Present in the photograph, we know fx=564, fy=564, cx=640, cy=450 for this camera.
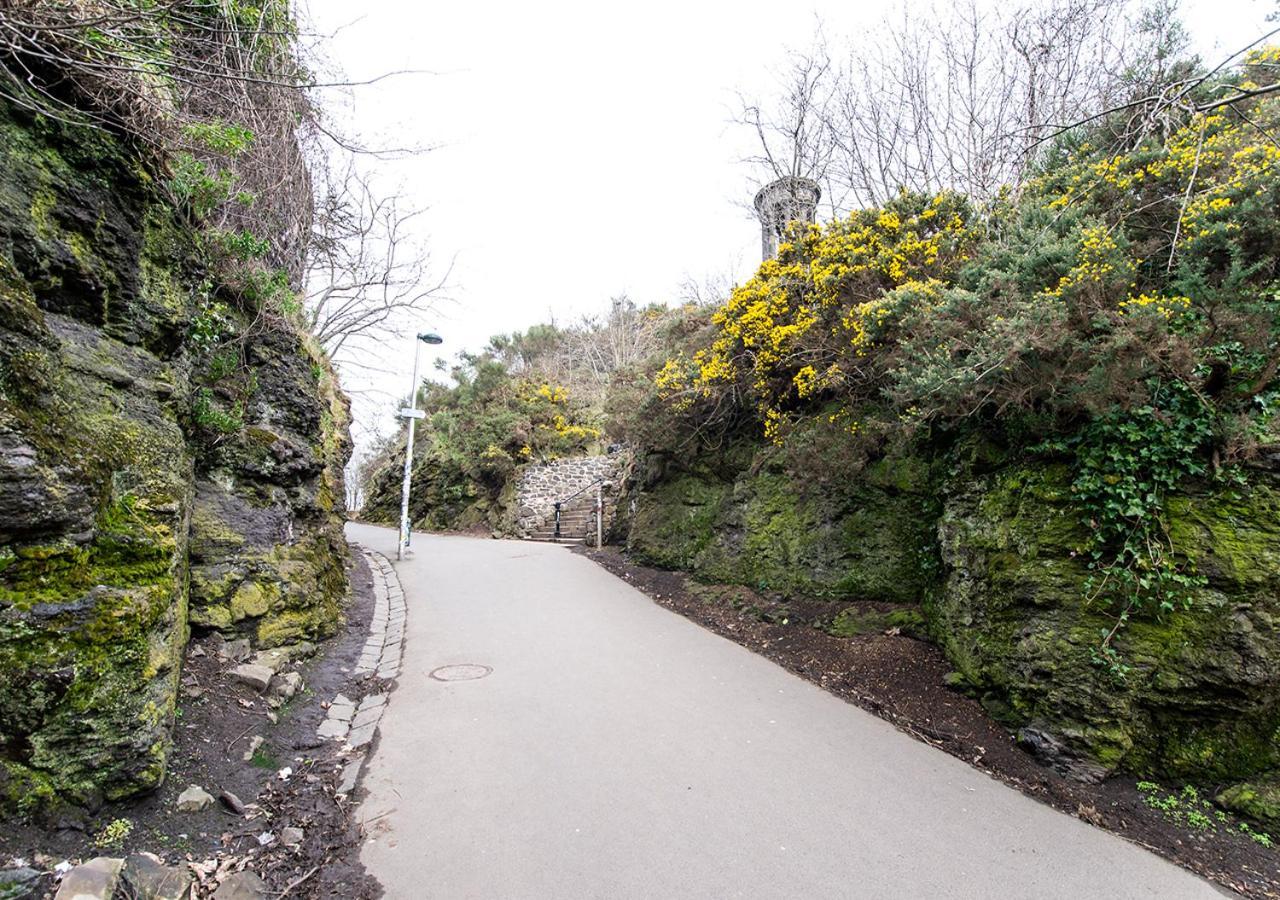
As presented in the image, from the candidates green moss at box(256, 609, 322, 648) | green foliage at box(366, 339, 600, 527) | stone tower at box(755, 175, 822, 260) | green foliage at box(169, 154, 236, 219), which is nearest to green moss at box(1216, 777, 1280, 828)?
green moss at box(256, 609, 322, 648)

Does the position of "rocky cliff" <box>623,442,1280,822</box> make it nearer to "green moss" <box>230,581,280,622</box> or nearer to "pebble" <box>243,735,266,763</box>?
"pebble" <box>243,735,266,763</box>

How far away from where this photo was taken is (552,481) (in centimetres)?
1884

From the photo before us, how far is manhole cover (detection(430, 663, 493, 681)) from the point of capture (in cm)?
563

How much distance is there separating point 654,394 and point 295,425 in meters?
5.61

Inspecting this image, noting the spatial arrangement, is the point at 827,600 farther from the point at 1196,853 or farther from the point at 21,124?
the point at 21,124

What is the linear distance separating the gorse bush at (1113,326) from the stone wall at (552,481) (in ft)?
41.7

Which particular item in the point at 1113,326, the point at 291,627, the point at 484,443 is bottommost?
the point at 291,627

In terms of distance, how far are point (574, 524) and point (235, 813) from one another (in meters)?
13.9

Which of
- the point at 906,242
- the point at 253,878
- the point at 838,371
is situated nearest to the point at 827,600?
the point at 838,371

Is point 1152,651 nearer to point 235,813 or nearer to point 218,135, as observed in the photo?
point 235,813

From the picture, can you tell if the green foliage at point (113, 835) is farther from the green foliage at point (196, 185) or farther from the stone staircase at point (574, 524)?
the stone staircase at point (574, 524)

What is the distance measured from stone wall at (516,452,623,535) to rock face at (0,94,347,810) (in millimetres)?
12905

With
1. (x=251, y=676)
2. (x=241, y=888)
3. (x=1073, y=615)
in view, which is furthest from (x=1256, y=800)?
(x=251, y=676)

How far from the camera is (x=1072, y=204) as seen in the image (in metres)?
5.07
